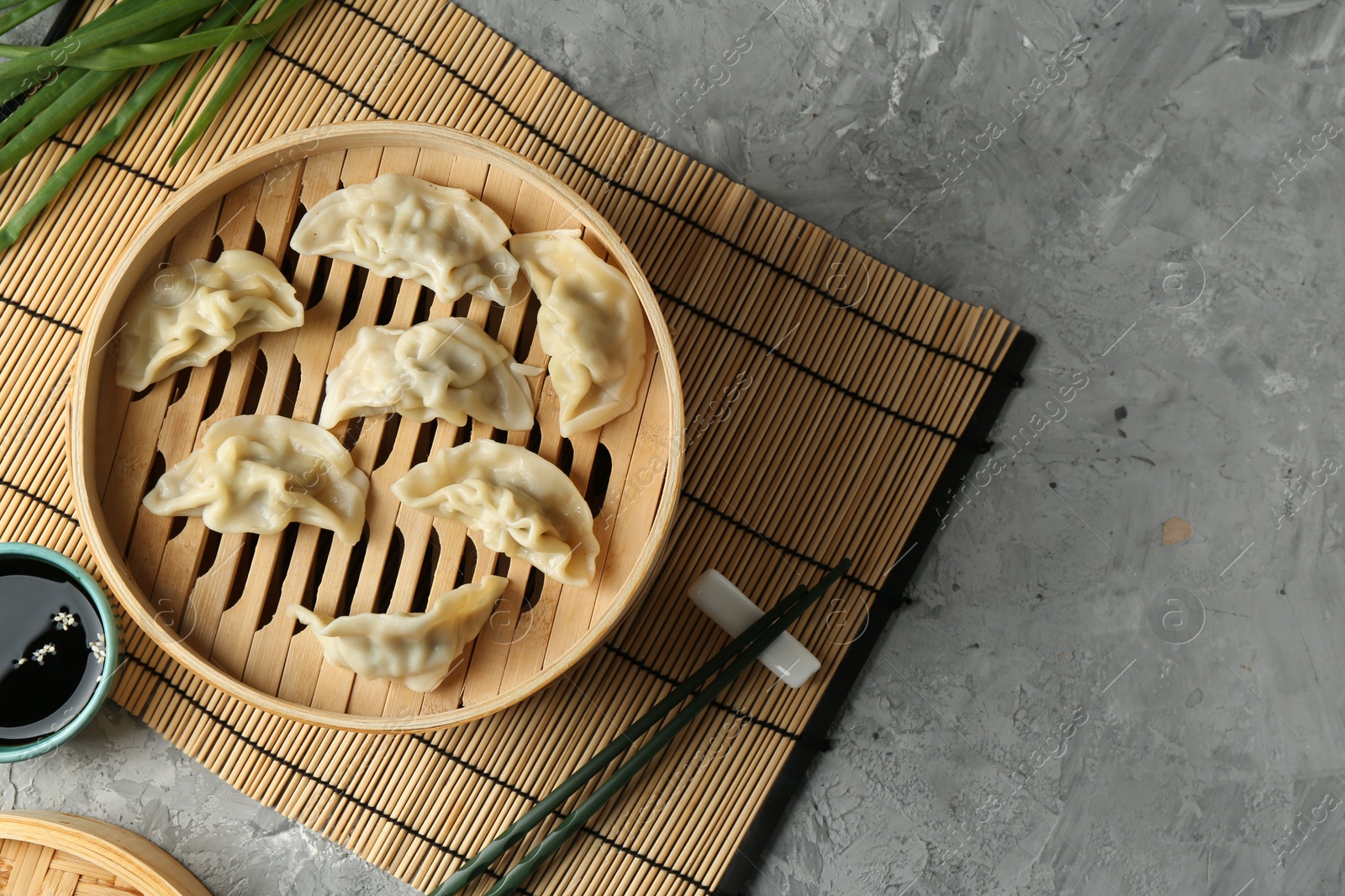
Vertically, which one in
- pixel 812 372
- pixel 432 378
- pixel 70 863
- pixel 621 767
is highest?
pixel 432 378

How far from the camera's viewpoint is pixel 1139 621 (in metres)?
2.12

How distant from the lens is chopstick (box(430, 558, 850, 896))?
1852 millimetres

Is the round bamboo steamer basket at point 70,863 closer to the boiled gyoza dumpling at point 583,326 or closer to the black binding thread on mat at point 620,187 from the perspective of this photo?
the boiled gyoza dumpling at point 583,326

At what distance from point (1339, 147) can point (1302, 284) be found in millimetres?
348

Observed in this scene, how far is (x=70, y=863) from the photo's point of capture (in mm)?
1893

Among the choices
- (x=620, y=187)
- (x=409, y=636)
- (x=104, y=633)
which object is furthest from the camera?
(x=620, y=187)

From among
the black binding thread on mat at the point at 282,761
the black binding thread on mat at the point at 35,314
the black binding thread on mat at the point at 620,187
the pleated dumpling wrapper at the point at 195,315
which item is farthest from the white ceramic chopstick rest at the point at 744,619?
the black binding thread on mat at the point at 35,314

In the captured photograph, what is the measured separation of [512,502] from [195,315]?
700mm

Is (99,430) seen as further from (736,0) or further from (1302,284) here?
(1302,284)

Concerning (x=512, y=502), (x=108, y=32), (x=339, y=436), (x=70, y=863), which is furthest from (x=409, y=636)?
(x=108, y=32)

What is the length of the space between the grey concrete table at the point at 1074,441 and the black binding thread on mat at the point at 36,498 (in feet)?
1.76

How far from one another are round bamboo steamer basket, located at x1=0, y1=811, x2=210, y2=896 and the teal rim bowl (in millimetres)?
195

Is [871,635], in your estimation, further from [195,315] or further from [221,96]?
[221,96]

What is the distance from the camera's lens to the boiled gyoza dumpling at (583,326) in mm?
1647
